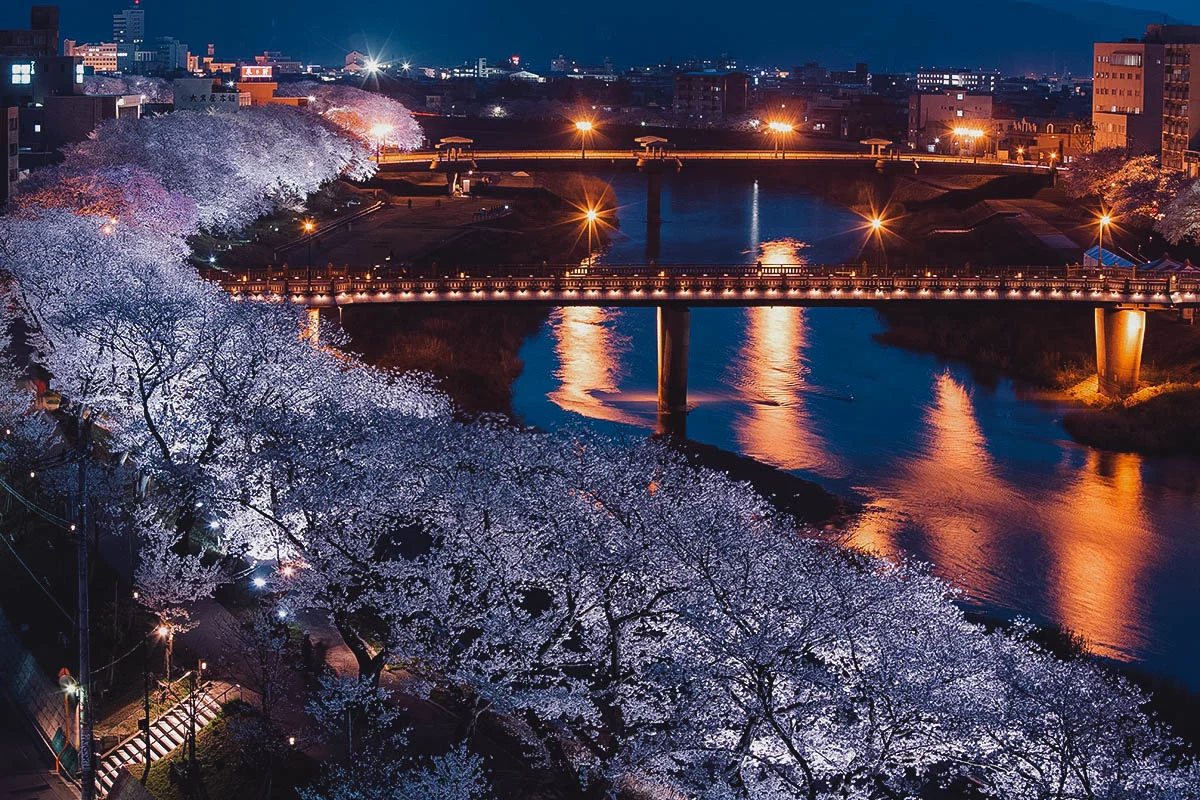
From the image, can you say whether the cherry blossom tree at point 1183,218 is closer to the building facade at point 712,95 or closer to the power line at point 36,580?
the power line at point 36,580

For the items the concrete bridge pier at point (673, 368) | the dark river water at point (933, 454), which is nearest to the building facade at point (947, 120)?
the dark river water at point (933, 454)

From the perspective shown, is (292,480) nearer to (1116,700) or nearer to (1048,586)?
(1116,700)

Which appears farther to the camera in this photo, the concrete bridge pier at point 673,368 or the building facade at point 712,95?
the building facade at point 712,95

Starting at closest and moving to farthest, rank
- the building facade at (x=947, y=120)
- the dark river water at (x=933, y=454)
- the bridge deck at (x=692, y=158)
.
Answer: the dark river water at (x=933, y=454) → the bridge deck at (x=692, y=158) → the building facade at (x=947, y=120)

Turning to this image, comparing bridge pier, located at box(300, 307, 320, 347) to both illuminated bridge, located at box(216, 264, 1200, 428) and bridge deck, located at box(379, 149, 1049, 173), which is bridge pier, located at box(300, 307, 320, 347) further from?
bridge deck, located at box(379, 149, 1049, 173)

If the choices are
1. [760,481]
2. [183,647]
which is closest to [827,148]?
[760,481]

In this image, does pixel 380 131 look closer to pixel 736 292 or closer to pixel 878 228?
pixel 878 228
